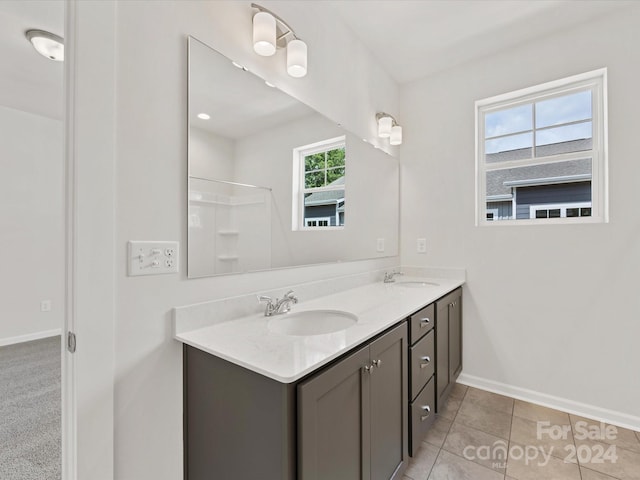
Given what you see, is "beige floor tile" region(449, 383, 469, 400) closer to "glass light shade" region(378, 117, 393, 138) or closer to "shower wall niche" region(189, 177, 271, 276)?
"shower wall niche" region(189, 177, 271, 276)

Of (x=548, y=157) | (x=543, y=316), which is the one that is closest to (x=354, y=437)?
(x=543, y=316)

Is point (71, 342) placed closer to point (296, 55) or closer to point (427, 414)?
point (296, 55)

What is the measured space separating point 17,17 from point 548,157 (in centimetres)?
378

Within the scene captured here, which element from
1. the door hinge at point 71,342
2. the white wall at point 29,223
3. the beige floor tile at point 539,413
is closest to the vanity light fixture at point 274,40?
the door hinge at point 71,342

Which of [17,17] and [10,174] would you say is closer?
[17,17]

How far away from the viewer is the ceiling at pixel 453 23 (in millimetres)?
1922

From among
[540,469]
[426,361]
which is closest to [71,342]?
[426,361]

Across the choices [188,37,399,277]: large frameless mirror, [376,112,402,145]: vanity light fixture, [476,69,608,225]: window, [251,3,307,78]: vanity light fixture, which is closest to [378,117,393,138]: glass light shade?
[376,112,402,145]: vanity light fixture

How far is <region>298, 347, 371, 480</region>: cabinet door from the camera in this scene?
851 millimetres

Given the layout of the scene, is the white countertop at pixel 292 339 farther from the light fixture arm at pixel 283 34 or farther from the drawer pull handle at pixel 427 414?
the light fixture arm at pixel 283 34

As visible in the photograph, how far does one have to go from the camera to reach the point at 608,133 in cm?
198

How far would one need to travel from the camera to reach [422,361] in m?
1.60

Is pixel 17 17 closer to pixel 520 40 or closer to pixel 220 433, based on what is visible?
pixel 220 433

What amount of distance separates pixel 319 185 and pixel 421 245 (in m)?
1.34
